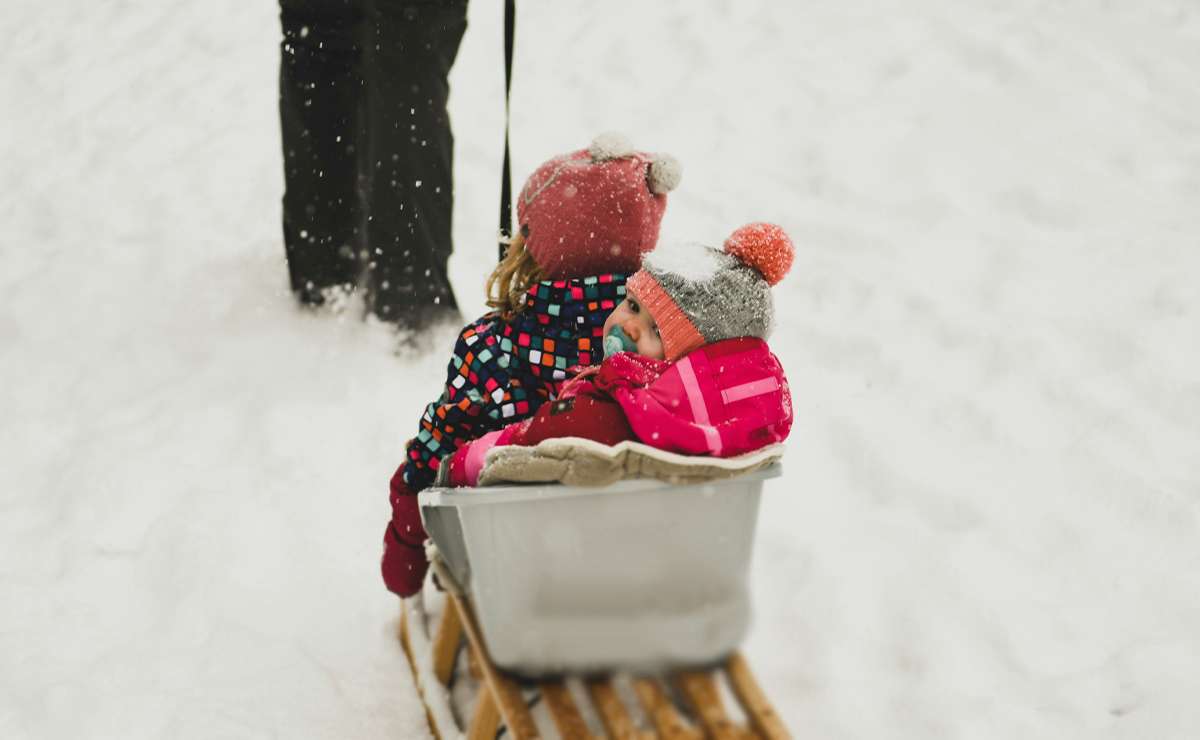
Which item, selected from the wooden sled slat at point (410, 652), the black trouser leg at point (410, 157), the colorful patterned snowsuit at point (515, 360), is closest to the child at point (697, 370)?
the colorful patterned snowsuit at point (515, 360)

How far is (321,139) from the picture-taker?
103 inches

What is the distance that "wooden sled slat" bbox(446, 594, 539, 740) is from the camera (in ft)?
4.53

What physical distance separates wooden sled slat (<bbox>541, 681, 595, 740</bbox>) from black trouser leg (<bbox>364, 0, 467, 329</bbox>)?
4.75ft

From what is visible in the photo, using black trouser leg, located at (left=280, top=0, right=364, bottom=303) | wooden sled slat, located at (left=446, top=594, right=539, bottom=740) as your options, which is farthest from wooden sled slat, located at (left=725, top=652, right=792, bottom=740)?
black trouser leg, located at (left=280, top=0, right=364, bottom=303)

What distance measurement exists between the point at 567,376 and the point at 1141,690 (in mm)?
1175

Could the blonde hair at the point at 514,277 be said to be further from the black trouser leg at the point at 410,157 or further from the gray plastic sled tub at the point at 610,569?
the black trouser leg at the point at 410,157

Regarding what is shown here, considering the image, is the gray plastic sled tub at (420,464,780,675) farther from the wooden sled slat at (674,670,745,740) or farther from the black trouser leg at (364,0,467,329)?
the black trouser leg at (364,0,467,329)

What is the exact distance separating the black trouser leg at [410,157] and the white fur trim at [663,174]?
1.06 metres

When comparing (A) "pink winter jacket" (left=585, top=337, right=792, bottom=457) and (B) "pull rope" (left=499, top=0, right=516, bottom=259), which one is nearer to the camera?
(A) "pink winter jacket" (left=585, top=337, right=792, bottom=457)

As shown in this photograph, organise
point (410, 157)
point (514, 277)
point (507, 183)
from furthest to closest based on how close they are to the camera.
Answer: point (410, 157), point (507, 183), point (514, 277)

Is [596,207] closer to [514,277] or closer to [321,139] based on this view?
[514,277]

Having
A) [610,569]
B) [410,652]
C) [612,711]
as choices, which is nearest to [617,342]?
[610,569]

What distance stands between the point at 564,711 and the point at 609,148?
0.86 m

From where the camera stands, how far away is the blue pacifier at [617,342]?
1374 millimetres
